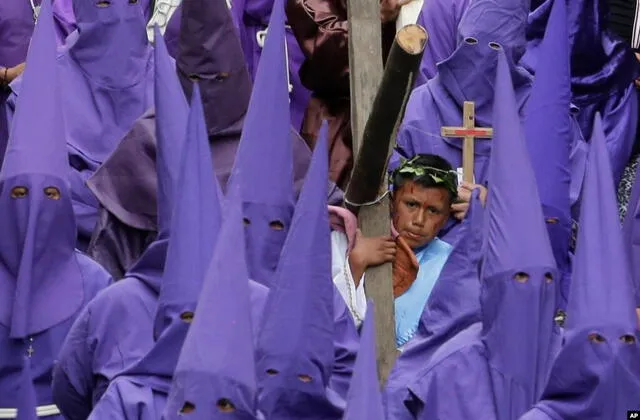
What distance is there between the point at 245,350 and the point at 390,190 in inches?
104

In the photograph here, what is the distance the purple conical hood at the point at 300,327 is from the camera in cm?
945

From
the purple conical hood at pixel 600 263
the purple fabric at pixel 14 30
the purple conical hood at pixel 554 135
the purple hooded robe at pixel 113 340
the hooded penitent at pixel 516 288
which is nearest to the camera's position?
the purple hooded robe at pixel 113 340

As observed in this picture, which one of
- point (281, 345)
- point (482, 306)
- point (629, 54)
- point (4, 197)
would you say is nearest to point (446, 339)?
point (482, 306)

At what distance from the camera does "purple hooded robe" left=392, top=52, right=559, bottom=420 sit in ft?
32.4

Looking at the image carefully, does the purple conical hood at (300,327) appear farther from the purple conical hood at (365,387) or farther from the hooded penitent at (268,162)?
the purple conical hood at (365,387)

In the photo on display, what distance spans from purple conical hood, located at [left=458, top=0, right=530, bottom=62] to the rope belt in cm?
301

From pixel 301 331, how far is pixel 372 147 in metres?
1.33

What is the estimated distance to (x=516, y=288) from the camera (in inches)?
392

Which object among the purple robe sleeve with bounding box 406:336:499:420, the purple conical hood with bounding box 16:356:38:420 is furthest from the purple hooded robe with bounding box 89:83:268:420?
the purple robe sleeve with bounding box 406:336:499:420

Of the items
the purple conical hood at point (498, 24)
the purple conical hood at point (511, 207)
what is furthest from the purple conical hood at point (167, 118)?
the purple conical hood at point (498, 24)

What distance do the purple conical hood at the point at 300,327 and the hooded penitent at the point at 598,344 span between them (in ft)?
2.58

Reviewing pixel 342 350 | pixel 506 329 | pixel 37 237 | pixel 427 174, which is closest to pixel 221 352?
pixel 342 350

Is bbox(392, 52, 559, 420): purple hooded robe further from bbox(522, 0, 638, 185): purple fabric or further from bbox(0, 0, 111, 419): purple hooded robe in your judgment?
bbox(522, 0, 638, 185): purple fabric

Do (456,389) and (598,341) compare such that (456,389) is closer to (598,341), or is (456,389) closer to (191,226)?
(598,341)
